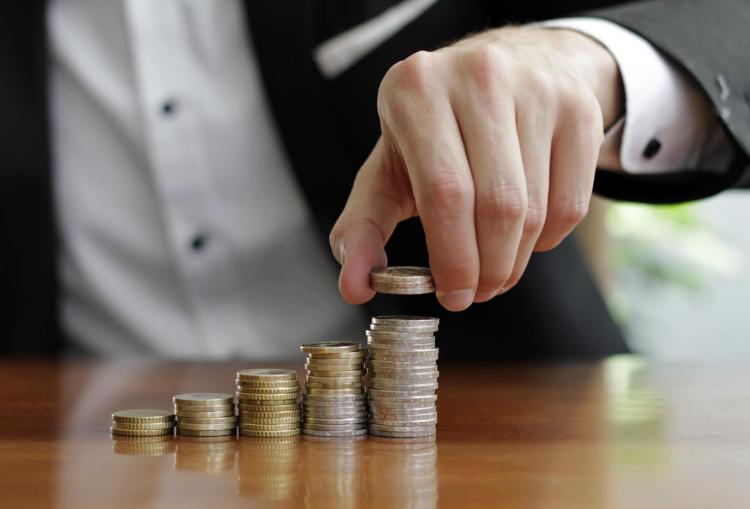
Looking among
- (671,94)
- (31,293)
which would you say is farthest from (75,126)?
(671,94)

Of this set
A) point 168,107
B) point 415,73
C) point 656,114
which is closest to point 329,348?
point 415,73

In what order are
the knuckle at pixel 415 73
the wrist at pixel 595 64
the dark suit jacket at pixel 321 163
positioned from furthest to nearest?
the dark suit jacket at pixel 321 163 → the wrist at pixel 595 64 → the knuckle at pixel 415 73

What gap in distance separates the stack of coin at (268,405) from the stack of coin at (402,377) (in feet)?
0.20

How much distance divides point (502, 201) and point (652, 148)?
549mm

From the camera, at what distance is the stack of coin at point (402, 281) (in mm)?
779

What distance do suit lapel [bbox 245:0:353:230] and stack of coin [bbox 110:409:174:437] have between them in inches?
31.8

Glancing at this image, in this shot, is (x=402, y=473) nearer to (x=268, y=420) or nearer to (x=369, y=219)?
(x=268, y=420)

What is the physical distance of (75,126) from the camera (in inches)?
65.4

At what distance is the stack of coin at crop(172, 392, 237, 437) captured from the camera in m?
0.77

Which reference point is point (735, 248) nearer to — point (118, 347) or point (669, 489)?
point (118, 347)

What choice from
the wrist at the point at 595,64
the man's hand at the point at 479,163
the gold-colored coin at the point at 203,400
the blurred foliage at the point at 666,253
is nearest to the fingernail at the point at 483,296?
the man's hand at the point at 479,163

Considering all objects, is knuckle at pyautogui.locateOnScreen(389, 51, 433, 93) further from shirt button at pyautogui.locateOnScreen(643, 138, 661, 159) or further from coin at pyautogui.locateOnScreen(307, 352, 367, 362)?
shirt button at pyautogui.locateOnScreen(643, 138, 661, 159)

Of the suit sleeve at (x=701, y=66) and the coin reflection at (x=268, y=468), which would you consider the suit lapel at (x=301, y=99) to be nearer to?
the suit sleeve at (x=701, y=66)

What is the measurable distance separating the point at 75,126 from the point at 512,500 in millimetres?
1286
